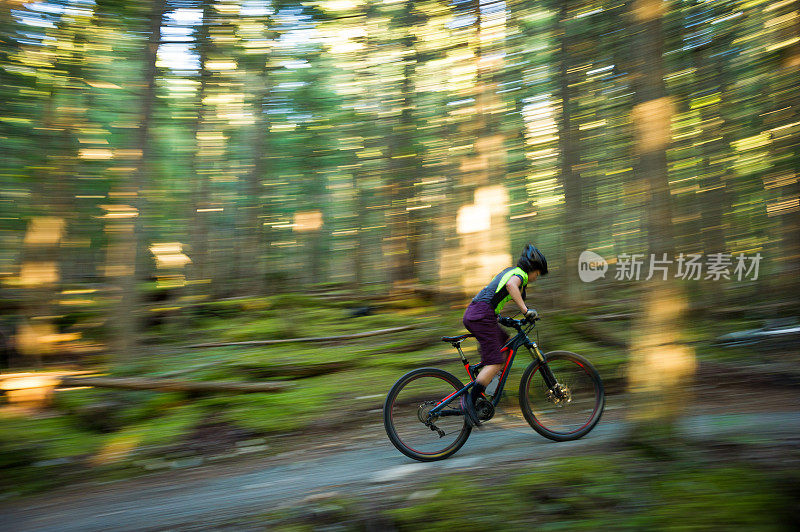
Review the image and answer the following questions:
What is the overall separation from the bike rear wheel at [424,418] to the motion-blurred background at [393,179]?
186cm

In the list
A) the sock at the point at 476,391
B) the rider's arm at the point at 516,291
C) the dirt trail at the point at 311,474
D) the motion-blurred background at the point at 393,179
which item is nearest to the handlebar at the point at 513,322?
the rider's arm at the point at 516,291

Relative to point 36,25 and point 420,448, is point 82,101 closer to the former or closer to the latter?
point 36,25

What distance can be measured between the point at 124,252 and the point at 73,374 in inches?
95.0

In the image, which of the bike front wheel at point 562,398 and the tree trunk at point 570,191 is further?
the tree trunk at point 570,191

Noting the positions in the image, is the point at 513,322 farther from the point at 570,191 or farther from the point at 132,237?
Result: the point at 132,237

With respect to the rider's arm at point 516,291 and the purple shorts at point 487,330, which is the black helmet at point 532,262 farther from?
the purple shorts at point 487,330

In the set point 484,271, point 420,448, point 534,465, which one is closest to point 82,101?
point 484,271

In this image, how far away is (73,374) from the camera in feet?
29.4

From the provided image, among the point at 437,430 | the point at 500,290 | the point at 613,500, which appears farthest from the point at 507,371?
the point at 613,500

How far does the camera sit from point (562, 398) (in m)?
5.60

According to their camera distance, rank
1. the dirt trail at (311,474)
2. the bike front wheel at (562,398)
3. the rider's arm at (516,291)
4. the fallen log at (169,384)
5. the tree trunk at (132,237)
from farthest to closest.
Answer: the tree trunk at (132,237) < the fallen log at (169,384) < the bike front wheel at (562,398) < the rider's arm at (516,291) < the dirt trail at (311,474)

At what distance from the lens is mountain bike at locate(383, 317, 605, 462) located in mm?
5352

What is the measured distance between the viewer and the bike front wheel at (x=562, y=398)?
5.56 m

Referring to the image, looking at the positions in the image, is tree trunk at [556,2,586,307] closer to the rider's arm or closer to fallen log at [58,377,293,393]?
the rider's arm
